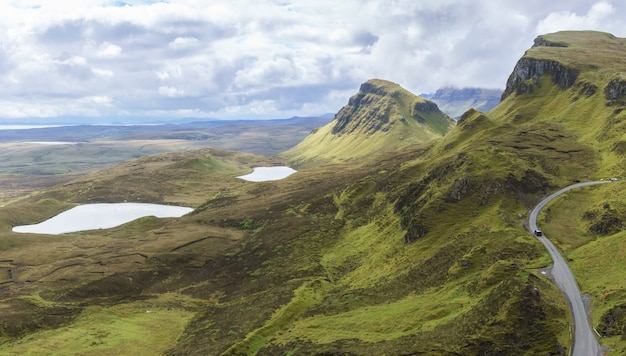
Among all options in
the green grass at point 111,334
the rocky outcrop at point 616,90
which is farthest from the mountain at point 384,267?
the rocky outcrop at point 616,90

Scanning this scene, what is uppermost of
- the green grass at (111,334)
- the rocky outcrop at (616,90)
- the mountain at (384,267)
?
the rocky outcrop at (616,90)

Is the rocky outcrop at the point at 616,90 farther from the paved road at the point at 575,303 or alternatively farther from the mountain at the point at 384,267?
the paved road at the point at 575,303

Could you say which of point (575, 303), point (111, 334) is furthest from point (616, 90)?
point (111, 334)

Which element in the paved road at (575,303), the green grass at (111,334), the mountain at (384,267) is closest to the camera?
the paved road at (575,303)

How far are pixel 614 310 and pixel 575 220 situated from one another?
41.7 meters

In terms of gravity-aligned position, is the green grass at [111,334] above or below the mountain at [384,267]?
below

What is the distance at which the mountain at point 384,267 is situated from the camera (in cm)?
6175

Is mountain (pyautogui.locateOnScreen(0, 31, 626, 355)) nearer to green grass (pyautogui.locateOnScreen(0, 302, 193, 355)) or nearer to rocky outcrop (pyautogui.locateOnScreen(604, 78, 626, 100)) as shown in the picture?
green grass (pyautogui.locateOnScreen(0, 302, 193, 355))

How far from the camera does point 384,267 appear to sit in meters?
102

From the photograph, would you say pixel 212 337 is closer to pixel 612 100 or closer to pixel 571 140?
pixel 571 140

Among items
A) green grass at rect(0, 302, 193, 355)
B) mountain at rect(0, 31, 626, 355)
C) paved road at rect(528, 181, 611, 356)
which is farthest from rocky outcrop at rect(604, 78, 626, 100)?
green grass at rect(0, 302, 193, 355)

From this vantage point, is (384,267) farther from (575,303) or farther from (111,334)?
(111,334)

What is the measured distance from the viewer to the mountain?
203 feet

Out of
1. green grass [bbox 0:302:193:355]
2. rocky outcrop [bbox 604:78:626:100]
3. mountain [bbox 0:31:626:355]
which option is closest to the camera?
mountain [bbox 0:31:626:355]
